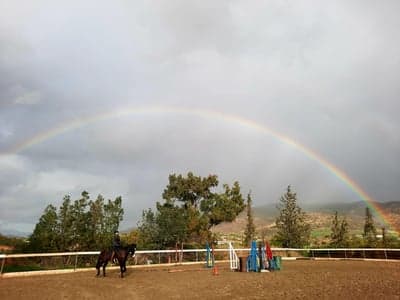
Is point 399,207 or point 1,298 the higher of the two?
point 399,207

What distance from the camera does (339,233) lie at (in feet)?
171

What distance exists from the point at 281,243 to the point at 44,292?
44.2 m

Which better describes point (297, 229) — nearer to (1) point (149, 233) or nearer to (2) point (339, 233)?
(2) point (339, 233)

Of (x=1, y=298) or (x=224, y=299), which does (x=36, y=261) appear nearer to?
(x=1, y=298)

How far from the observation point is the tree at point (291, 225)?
2034 inches

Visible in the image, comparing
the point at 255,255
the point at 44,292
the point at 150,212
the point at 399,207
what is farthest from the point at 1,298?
the point at 399,207

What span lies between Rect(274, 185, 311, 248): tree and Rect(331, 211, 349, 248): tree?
11.9 ft

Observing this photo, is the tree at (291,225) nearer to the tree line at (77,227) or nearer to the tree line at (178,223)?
the tree line at (178,223)

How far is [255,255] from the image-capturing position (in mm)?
22953

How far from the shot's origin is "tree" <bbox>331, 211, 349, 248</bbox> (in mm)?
51125

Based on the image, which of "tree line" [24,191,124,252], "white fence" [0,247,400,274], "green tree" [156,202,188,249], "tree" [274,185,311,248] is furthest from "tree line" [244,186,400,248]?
"tree line" [24,191,124,252]

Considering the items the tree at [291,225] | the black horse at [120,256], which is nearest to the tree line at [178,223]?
the tree at [291,225]

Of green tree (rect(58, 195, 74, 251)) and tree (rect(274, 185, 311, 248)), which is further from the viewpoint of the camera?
tree (rect(274, 185, 311, 248))

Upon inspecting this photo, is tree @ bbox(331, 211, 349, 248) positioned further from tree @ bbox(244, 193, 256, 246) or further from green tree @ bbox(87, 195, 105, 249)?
green tree @ bbox(87, 195, 105, 249)
